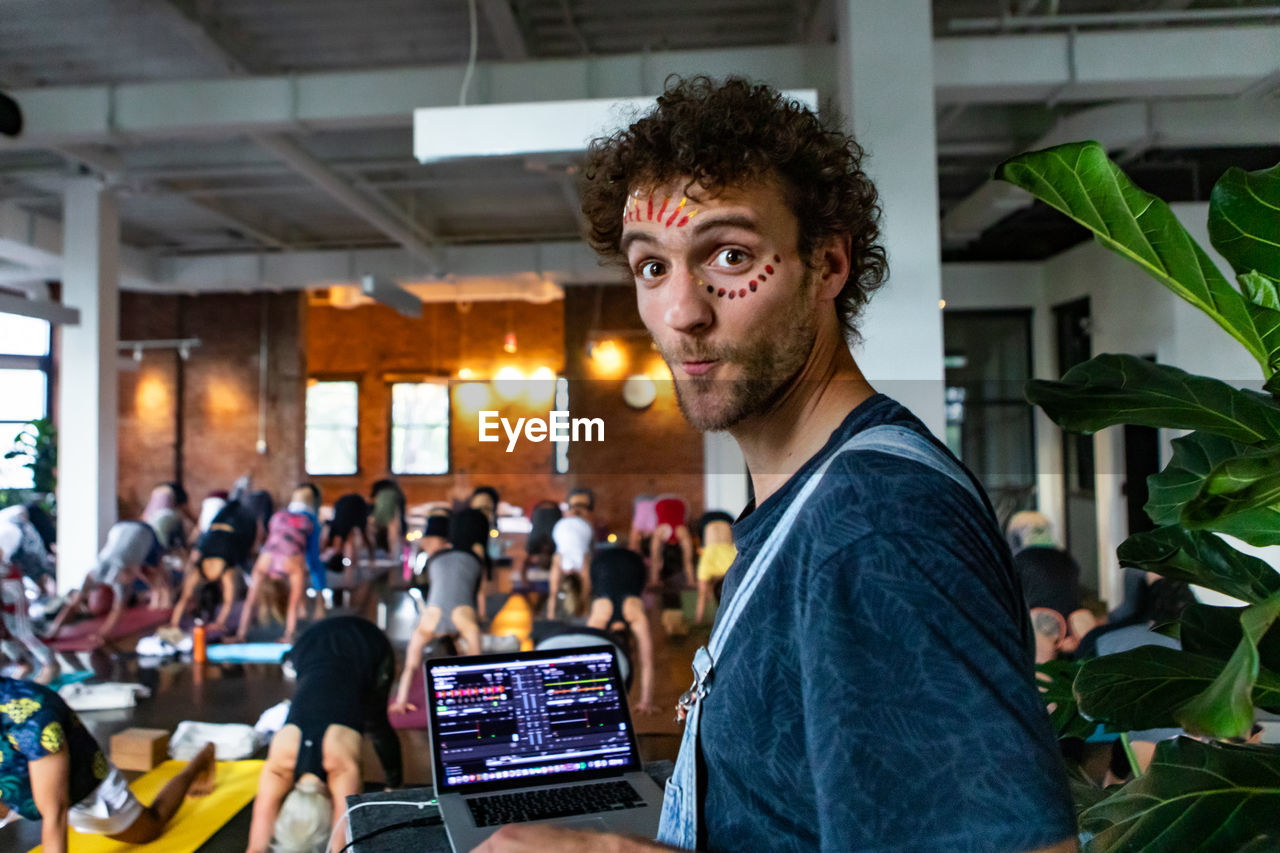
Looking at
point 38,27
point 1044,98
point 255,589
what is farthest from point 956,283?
point 38,27

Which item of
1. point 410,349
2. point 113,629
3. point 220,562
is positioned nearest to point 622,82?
point 220,562

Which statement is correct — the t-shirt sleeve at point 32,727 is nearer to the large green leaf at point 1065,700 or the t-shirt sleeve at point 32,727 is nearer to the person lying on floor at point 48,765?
the person lying on floor at point 48,765

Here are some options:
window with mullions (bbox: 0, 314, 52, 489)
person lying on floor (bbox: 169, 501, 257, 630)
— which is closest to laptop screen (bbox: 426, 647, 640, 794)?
person lying on floor (bbox: 169, 501, 257, 630)

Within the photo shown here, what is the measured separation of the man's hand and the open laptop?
1.12 m

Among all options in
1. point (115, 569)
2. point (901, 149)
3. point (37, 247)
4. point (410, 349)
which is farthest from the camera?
point (410, 349)

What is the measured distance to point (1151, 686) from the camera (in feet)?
3.28

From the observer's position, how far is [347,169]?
31.0ft

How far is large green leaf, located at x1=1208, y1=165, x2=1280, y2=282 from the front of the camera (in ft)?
2.56

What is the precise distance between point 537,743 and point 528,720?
0.23ft

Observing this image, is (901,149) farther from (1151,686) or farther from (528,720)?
(1151,686)

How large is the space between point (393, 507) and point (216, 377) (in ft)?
16.4

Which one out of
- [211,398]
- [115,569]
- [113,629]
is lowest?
[113,629]

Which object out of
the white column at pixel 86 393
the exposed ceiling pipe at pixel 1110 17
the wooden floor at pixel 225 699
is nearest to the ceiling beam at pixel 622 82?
the exposed ceiling pipe at pixel 1110 17

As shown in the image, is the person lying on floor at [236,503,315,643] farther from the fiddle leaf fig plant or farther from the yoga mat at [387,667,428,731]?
the fiddle leaf fig plant
